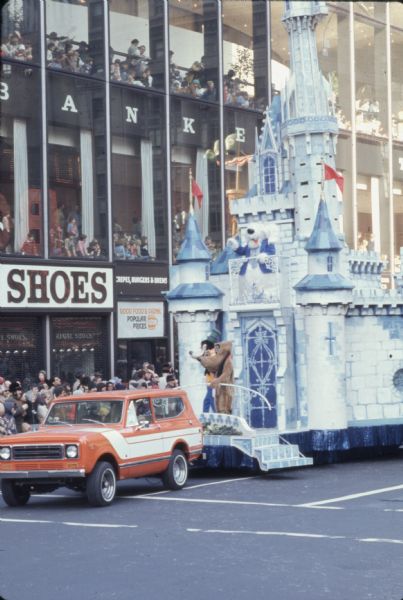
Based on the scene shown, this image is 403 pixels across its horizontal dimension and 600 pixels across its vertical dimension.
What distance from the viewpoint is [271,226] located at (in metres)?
23.7

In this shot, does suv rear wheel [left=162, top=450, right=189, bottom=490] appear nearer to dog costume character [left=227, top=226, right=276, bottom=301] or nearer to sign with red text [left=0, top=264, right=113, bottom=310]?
dog costume character [left=227, top=226, right=276, bottom=301]

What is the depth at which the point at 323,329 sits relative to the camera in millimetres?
22547

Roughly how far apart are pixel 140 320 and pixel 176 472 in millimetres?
17165

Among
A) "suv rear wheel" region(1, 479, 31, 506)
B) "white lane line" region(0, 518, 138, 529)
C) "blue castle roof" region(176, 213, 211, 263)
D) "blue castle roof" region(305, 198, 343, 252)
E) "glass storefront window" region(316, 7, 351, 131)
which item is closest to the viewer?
"white lane line" region(0, 518, 138, 529)

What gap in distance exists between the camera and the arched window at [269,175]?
79.1ft

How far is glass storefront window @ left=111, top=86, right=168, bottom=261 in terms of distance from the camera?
3509 cm

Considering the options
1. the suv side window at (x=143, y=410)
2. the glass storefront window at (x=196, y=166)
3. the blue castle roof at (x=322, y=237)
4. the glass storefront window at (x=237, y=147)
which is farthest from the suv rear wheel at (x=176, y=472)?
the glass storefront window at (x=237, y=147)

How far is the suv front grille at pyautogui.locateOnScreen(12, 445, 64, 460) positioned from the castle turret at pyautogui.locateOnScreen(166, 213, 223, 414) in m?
7.21

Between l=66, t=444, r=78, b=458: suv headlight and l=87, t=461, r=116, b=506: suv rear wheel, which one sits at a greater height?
l=66, t=444, r=78, b=458: suv headlight

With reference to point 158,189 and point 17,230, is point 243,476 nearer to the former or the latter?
point 17,230

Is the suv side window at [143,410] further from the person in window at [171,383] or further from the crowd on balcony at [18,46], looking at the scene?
the crowd on balcony at [18,46]

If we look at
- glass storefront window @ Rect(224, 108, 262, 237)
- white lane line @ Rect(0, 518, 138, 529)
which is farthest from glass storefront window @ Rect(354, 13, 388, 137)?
white lane line @ Rect(0, 518, 138, 529)

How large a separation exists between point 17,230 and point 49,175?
7.08ft

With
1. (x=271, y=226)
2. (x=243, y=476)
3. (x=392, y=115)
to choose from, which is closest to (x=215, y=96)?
(x=392, y=115)
